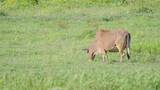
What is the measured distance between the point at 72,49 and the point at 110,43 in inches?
81.4

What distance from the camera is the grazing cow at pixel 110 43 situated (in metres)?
17.3

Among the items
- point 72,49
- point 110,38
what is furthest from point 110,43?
point 72,49

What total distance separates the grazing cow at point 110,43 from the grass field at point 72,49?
0.31 meters

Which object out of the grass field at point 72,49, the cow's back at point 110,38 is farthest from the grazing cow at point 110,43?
the grass field at point 72,49

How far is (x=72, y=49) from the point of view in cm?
1928

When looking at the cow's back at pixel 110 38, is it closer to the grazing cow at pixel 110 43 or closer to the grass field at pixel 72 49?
the grazing cow at pixel 110 43

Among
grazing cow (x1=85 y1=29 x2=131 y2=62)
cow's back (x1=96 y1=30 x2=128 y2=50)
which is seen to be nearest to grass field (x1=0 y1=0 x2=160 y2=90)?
grazing cow (x1=85 y1=29 x2=131 y2=62)

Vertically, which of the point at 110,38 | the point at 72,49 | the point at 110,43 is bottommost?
the point at 72,49

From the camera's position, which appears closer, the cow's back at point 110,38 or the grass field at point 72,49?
the grass field at point 72,49

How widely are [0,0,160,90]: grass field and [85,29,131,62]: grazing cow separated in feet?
1.01

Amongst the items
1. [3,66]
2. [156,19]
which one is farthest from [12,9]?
[3,66]

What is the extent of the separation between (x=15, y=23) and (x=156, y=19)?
6.14 metres

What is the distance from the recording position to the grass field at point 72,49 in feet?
43.8

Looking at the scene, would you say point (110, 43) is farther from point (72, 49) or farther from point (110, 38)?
point (72, 49)
